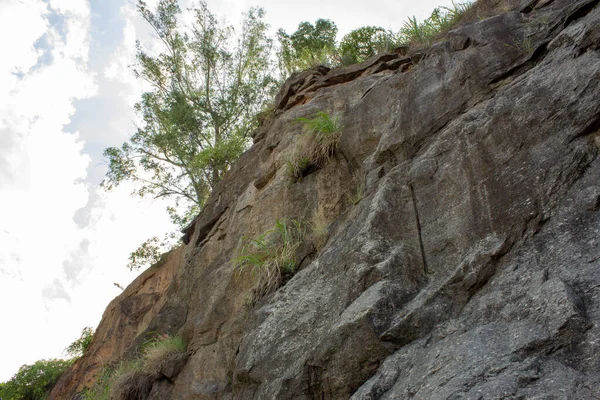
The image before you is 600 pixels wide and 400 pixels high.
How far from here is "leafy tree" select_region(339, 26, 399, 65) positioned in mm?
12672

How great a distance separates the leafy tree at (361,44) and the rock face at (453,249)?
400 cm

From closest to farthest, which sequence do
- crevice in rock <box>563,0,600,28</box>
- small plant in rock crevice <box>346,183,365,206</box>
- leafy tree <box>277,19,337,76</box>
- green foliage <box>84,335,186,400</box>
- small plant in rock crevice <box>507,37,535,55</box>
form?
crevice in rock <box>563,0,600,28</box> < small plant in rock crevice <box>507,37,535,55</box> < small plant in rock crevice <box>346,183,365,206</box> < green foliage <box>84,335,186,400</box> < leafy tree <box>277,19,337,76</box>

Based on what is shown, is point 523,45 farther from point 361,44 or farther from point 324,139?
point 361,44

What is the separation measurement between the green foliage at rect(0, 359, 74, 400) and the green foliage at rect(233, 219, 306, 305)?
41.7ft

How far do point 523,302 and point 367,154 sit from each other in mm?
4415

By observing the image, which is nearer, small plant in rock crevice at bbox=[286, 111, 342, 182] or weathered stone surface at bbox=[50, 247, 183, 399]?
small plant in rock crevice at bbox=[286, 111, 342, 182]

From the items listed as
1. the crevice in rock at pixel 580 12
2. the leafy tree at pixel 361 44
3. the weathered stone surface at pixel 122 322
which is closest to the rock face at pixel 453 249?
the crevice in rock at pixel 580 12

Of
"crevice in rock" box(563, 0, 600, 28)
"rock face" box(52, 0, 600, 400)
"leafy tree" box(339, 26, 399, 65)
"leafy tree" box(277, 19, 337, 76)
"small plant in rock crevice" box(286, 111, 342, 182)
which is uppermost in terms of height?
"leafy tree" box(277, 19, 337, 76)

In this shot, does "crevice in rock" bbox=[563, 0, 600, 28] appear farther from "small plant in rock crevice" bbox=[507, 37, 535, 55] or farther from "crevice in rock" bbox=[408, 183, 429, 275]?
"crevice in rock" bbox=[408, 183, 429, 275]

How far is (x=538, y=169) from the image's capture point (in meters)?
5.16

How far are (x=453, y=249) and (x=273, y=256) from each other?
3384mm

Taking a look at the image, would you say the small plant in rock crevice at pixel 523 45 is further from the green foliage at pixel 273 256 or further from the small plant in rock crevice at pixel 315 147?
the green foliage at pixel 273 256

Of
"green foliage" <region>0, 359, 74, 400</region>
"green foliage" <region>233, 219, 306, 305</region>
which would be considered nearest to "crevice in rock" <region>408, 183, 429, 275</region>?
"green foliage" <region>233, 219, 306, 305</region>

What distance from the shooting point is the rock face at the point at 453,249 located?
407 centimetres
